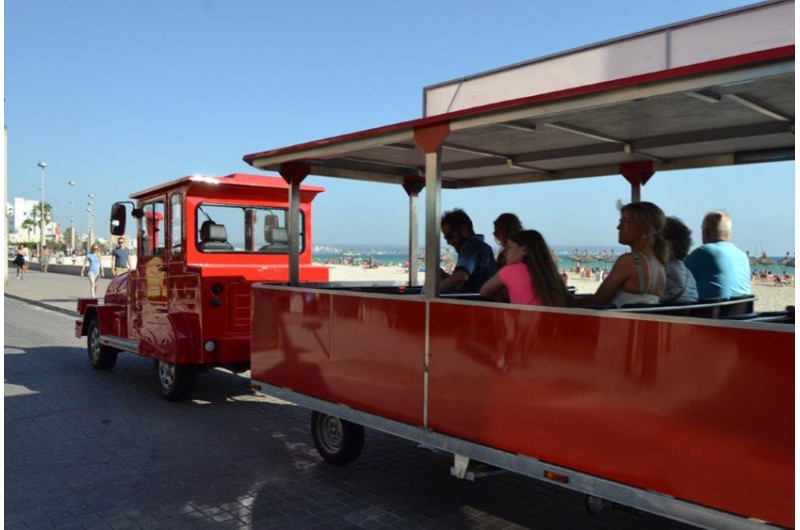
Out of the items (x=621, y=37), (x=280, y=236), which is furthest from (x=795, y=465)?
(x=621, y=37)

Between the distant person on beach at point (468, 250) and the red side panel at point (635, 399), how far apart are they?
118cm

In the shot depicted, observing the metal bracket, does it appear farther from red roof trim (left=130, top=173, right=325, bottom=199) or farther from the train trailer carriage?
red roof trim (left=130, top=173, right=325, bottom=199)

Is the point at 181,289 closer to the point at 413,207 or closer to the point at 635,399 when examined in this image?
the point at 413,207

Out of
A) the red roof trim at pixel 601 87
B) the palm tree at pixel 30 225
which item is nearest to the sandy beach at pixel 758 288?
the red roof trim at pixel 601 87

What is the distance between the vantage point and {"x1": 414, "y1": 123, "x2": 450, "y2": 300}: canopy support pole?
3.95 metres

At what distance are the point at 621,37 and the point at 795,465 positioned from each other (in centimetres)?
1503

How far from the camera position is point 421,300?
409 cm

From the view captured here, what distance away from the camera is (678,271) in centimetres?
423

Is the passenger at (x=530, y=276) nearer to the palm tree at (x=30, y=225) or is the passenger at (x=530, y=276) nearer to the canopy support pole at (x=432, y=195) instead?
the canopy support pole at (x=432, y=195)

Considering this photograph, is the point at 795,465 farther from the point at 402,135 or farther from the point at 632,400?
the point at 402,135

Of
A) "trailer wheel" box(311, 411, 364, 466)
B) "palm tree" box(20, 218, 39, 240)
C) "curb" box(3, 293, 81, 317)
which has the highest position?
"palm tree" box(20, 218, 39, 240)

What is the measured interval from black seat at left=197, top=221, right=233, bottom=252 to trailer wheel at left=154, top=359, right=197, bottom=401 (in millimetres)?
1321

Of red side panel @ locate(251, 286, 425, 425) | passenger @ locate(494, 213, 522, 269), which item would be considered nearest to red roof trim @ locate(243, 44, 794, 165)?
red side panel @ locate(251, 286, 425, 425)

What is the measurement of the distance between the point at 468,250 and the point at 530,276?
1303 millimetres
